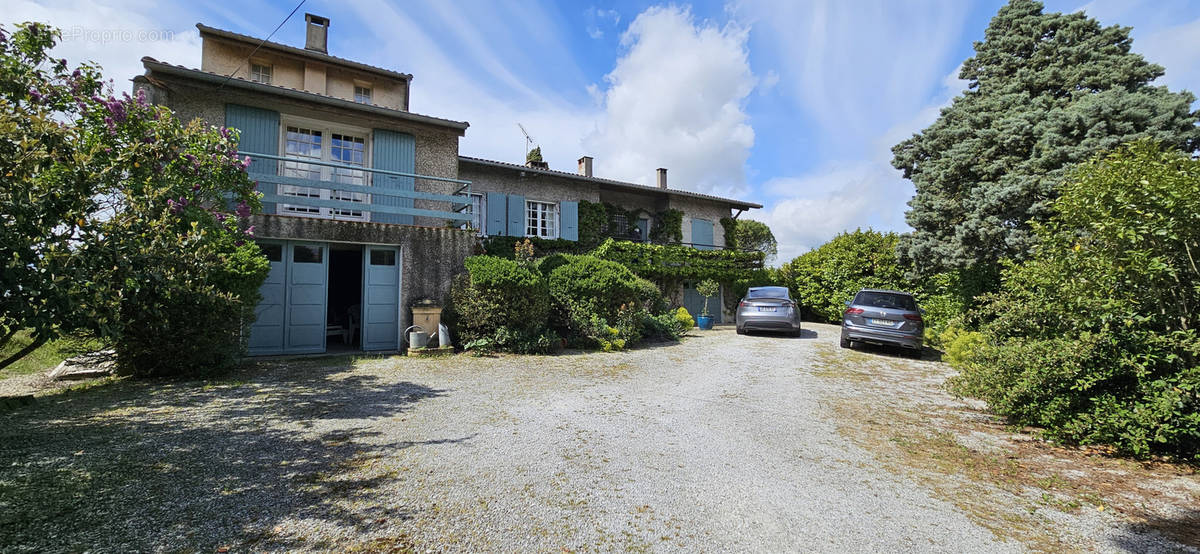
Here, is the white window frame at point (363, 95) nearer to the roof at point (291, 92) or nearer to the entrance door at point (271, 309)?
the roof at point (291, 92)

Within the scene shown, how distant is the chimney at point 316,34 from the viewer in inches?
553

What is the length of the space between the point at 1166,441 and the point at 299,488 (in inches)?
247

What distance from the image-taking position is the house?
838 centimetres

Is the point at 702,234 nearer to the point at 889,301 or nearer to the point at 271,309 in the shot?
the point at 889,301

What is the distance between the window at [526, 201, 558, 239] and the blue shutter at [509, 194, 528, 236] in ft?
2.00

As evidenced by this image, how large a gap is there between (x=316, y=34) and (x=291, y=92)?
5679 millimetres

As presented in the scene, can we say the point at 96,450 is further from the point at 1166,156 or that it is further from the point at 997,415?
the point at 1166,156

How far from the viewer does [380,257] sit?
29.7 ft

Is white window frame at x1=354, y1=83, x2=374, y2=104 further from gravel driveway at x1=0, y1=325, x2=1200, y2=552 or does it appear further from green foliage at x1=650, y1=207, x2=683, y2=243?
gravel driveway at x1=0, y1=325, x2=1200, y2=552

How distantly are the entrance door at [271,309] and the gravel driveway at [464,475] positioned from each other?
235cm

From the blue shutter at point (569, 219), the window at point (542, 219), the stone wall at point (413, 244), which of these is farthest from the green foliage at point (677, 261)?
the stone wall at point (413, 244)

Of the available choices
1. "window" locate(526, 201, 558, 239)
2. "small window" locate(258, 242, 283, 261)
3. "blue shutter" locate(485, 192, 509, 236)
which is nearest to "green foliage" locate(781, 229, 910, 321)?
"window" locate(526, 201, 558, 239)

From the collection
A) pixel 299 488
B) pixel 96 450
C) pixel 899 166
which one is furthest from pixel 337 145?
pixel 899 166

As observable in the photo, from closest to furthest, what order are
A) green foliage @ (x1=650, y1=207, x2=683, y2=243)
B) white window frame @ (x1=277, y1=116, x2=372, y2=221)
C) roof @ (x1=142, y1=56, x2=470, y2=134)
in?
roof @ (x1=142, y1=56, x2=470, y2=134), white window frame @ (x1=277, y1=116, x2=372, y2=221), green foliage @ (x1=650, y1=207, x2=683, y2=243)
